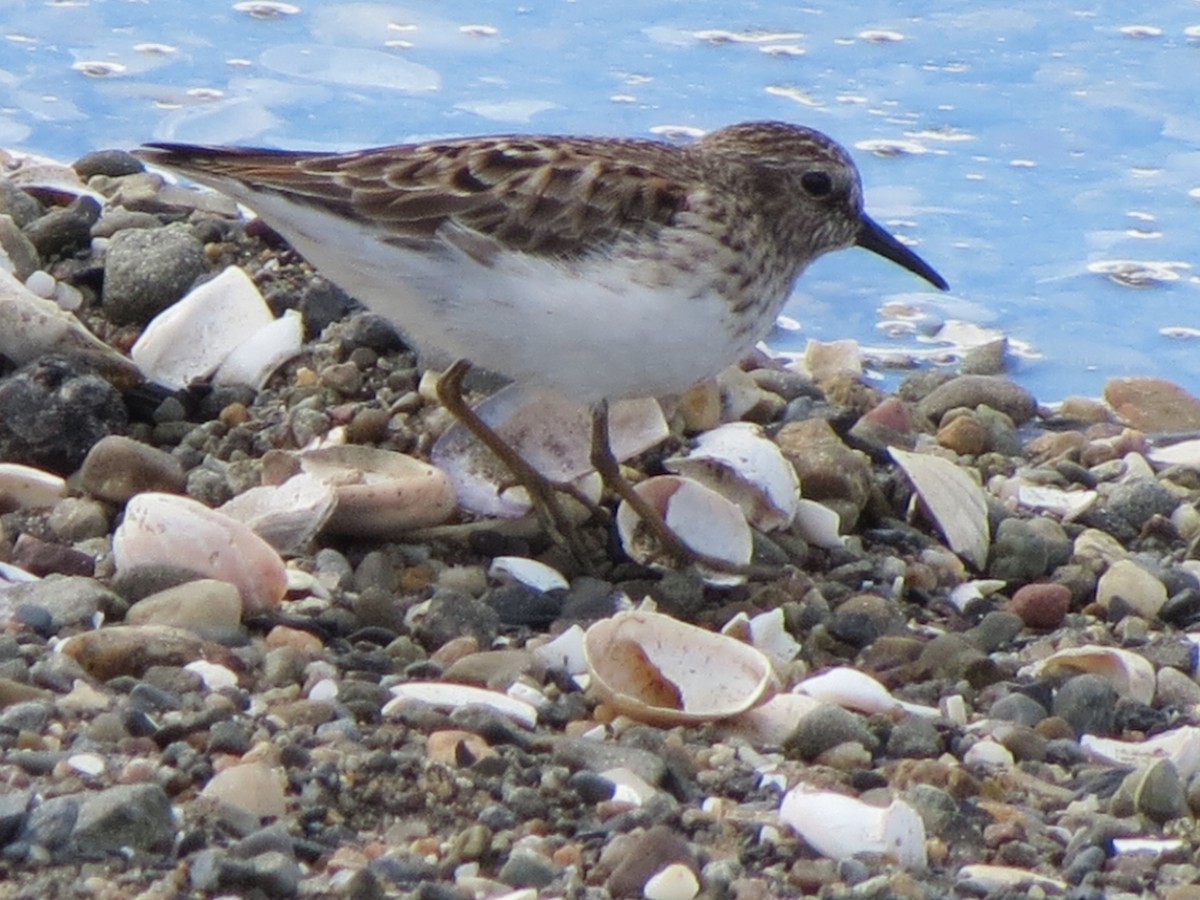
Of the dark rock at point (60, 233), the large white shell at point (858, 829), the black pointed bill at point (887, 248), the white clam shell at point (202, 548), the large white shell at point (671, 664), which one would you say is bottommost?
the large white shell at point (671, 664)

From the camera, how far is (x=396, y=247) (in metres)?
4.79

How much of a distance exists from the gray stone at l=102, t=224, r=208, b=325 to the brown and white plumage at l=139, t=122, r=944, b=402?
0.91 meters

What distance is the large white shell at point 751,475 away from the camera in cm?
513

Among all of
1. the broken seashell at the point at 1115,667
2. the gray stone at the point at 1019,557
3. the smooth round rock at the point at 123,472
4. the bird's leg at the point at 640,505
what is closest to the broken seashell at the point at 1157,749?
the broken seashell at the point at 1115,667

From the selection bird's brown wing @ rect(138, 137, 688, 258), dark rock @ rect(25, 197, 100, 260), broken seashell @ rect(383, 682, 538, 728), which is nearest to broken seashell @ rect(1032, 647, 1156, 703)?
broken seashell @ rect(383, 682, 538, 728)

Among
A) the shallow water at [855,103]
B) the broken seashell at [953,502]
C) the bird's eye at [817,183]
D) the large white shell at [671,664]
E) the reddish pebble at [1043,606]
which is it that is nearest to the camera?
the large white shell at [671,664]

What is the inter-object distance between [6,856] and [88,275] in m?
3.17

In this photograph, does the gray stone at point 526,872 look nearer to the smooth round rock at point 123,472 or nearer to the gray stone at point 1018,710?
the gray stone at point 1018,710

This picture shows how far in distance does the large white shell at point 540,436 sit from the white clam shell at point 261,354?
554 millimetres

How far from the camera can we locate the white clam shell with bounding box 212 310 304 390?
218 inches

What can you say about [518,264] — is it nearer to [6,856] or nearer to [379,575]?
[379,575]

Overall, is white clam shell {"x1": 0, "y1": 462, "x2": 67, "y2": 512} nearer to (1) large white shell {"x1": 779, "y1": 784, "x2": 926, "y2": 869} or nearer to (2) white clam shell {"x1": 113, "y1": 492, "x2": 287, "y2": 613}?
(2) white clam shell {"x1": 113, "y1": 492, "x2": 287, "y2": 613}

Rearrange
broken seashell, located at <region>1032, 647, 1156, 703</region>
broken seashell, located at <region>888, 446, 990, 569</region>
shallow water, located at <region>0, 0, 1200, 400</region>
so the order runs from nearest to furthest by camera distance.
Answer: broken seashell, located at <region>1032, 647, 1156, 703</region> < broken seashell, located at <region>888, 446, 990, 569</region> < shallow water, located at <region>0, 0, 1200, 400</region>

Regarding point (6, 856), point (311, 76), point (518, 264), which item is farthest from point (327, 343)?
point (311, 76)
